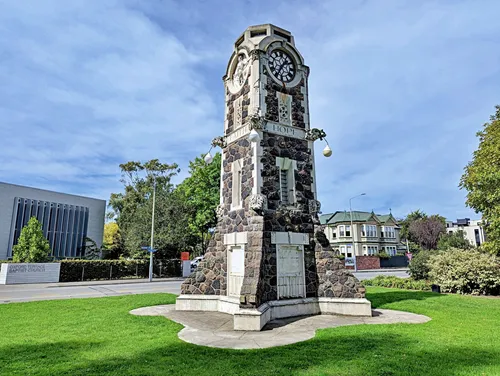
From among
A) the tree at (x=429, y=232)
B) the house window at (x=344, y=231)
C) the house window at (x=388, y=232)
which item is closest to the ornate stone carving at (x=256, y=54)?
the house window at (x=344, y=231)

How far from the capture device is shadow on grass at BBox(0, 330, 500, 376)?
16.7 ft

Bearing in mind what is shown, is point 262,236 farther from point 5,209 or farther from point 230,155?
point 5,209

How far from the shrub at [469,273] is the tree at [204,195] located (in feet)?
65.4

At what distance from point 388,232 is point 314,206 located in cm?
5132

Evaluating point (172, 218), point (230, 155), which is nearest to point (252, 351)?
point (230, 155)

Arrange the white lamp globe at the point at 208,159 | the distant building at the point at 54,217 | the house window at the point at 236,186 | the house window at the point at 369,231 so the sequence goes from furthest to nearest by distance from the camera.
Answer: the house window at the point at 369,231 → the distant building at the point at 54,217 → the white lamp globe at the point at 208,159 → the house window at the point at 236,186

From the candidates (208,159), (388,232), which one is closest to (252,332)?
(208,159)

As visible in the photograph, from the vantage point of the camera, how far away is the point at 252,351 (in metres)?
6.24

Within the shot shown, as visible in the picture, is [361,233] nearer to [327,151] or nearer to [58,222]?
[58,222]

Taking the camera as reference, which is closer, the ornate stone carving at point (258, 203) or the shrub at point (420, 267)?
the ornate stone carving at point (258, 203)

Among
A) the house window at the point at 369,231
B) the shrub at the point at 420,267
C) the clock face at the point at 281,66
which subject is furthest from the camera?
the house window at the point at 369,231

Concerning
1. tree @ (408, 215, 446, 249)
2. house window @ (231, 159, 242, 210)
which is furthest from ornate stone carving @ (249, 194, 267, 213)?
tree @ (408, 215, 446, 249)

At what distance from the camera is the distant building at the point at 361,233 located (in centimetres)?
5312

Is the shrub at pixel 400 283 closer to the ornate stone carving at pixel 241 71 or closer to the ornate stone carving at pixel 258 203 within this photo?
the ornate stone carving at pixel 258 203
